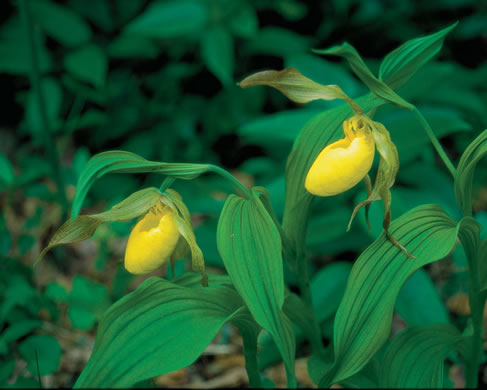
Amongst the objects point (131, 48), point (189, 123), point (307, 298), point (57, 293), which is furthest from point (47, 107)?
point (307, 298)

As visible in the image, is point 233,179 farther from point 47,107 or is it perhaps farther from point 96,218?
point 47,107

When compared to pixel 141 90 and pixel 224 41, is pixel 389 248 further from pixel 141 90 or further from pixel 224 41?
pixel 141 90

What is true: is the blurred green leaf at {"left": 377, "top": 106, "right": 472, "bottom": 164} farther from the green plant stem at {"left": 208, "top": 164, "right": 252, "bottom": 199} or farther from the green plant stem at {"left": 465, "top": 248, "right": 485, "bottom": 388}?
the green plant stem at {"left": 208, "top": 164, "right": 252, "bottom": 199}

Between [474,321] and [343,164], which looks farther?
[474,321]

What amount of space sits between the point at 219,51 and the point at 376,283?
1122 millimetres

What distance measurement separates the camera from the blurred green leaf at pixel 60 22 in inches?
70.8

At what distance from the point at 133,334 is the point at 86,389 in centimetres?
10

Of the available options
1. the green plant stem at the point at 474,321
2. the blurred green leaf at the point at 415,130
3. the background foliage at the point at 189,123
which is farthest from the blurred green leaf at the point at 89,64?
the green plant stem at the point at 474,321

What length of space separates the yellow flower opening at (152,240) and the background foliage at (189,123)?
11.5 inches

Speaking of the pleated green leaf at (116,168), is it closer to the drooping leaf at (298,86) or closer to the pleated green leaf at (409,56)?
the drooping leaf at (298,86)

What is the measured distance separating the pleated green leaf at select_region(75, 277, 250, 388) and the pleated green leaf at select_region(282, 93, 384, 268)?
0.65ft

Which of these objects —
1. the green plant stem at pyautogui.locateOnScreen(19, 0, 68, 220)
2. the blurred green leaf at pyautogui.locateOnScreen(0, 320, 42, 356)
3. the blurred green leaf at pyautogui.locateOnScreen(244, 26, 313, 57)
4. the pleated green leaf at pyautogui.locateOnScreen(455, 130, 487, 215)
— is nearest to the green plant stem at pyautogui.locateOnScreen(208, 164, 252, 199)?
the pleated green leaf at pyautogui.locateOnScreen(455, 130, 487, 215)

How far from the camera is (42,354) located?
3.34ft

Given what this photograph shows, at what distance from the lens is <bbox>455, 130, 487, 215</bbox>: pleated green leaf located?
29.8 inches
